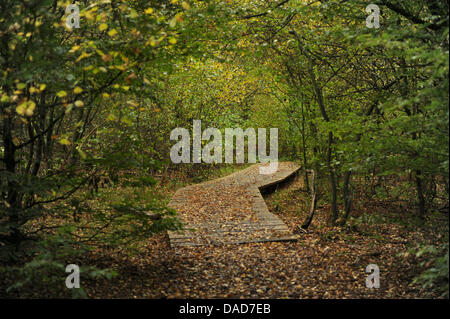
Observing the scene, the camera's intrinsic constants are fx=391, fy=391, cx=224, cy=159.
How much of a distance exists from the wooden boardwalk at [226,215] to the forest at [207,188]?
5cm

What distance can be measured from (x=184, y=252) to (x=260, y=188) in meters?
4.96

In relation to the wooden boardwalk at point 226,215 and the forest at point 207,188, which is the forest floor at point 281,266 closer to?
the forest at point 207,188

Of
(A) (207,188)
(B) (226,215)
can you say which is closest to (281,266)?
(B) (226,215)

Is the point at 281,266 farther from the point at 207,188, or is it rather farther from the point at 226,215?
the point at 207,188

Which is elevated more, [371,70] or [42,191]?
[371,70]

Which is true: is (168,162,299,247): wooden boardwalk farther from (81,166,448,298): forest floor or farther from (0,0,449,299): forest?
(81,166,448,298): forest floor

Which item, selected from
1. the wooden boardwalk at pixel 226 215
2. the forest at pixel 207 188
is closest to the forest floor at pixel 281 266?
the forest at pixel 207 188

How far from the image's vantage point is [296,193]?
10.7 meters

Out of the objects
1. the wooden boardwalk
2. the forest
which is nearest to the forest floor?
the forest

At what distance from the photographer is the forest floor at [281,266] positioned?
13.5ft

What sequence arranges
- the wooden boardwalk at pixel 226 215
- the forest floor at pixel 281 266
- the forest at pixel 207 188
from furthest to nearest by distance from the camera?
1. the wooden boardwalk at pixel 226 215
2. the forest floor at pixel 281 266
3. the forest at pixel 207 188

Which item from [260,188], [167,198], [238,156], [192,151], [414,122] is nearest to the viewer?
[414,122]
